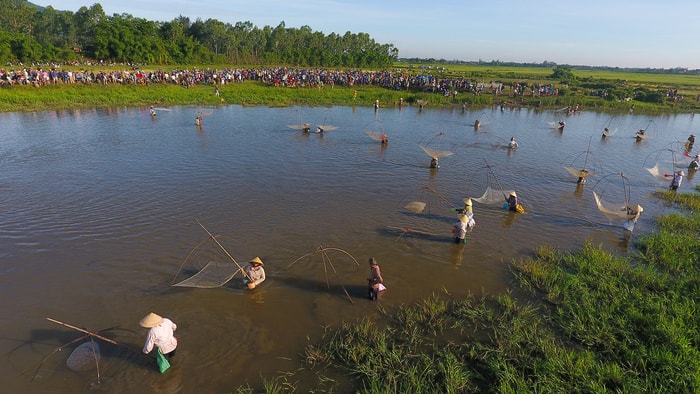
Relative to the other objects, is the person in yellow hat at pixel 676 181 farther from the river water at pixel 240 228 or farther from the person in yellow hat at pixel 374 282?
the person in yellow hat at pixel 374 282

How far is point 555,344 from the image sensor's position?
294 inches

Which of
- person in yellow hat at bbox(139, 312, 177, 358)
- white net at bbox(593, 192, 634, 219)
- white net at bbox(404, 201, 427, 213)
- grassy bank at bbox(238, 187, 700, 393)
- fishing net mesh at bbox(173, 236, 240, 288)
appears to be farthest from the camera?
white net at bbox(404, 201, 427, 213)

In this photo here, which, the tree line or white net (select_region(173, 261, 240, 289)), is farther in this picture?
the tree line

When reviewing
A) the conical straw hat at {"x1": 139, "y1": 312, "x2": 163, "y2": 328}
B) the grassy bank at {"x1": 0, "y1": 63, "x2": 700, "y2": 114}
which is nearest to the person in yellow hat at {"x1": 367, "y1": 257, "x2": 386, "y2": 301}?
the conical straw hat at {"x1": 139, "y1": 312, "x2": 163, "y2": 328}

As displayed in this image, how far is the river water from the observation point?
293 inches

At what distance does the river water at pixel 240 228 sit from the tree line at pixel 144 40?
92.5 ft

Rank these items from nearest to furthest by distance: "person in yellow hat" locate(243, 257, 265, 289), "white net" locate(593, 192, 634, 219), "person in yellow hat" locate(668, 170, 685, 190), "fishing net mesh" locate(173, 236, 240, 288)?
"fishing net mesh" locate(173, 236, 240, 288) < "person in yellow hat" locate(243, 257, 265, 289) < "white net" locate(593, 192, 634, 219) < "person in yellow hat" locate(668, 170, 685, 190)

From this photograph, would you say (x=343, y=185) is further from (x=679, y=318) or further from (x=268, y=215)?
(x=679, y=318)

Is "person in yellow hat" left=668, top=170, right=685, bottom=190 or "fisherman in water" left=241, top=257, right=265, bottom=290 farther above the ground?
"person in yellow hat" left=668, top=170, right=685, bottom=190

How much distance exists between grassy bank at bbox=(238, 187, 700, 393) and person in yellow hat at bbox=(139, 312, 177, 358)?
1.68 metres

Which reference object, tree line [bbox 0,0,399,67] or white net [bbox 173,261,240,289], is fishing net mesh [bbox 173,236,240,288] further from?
tree line [bbox 0,0,399,67]

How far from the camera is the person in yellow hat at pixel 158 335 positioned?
6.61 meters

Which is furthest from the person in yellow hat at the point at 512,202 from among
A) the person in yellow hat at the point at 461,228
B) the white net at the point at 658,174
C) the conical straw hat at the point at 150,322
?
the conical straw hat at the point at 150,322

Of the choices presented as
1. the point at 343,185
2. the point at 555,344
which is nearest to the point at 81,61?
the point at 343,185
